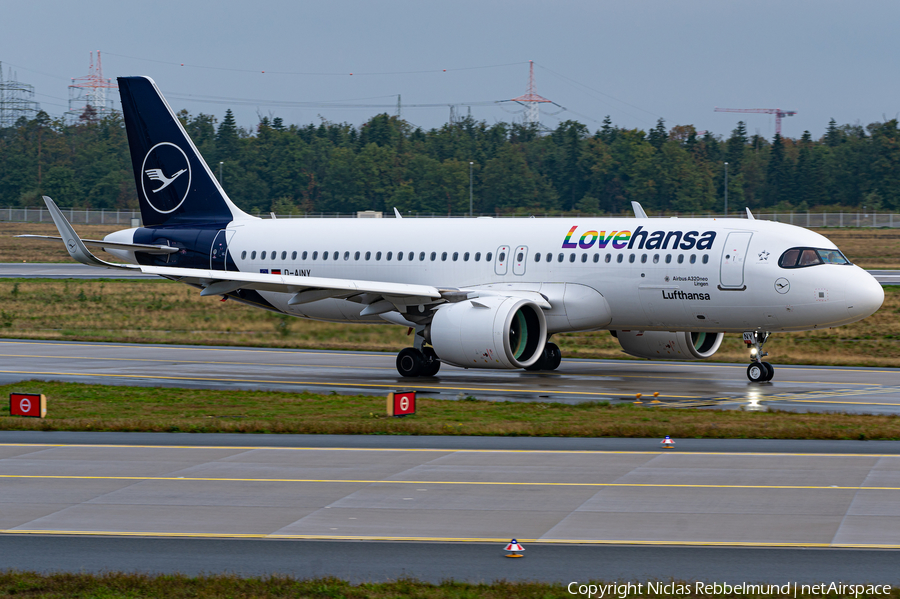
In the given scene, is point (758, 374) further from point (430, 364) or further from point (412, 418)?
point (412, 418)

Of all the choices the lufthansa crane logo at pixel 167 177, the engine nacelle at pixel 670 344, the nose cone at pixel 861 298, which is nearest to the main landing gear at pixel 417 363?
the engine nacelle at pixel 670 344

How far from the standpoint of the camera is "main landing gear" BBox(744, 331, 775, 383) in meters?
28.3

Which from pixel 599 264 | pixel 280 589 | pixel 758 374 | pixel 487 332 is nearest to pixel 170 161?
pixel 487 332

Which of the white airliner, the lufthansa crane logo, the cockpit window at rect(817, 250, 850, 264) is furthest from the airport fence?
the cockpit window at rect(817, 250, 850, 264)

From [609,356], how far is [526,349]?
813 centimetres

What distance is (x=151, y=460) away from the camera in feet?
56.0

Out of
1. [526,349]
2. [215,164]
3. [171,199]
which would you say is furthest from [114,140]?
Answer: [526,349]

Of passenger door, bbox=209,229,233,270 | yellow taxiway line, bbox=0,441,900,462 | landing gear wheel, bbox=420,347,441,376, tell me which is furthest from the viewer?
passenger door, bbox=209,229,233,270

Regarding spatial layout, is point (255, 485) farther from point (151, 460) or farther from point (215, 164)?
point (215, 164)

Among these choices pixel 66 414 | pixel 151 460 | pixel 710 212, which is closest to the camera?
pixel 151 460

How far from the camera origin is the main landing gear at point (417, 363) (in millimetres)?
29828

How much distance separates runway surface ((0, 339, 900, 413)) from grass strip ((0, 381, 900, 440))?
1.75 metres

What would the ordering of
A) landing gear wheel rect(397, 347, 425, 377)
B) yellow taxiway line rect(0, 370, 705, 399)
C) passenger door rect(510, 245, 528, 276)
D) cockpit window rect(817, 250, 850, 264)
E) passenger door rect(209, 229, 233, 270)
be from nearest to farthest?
yellow taxiway line rect(0, 370, 705, 399) → cockpit window rect(817, 250, 850, 264) → landing gear wheel rect(397, 347, 425, 377) → passenger door rect(510, 245, 528, 276) → passenger door rect(209, 229, 233, 270)

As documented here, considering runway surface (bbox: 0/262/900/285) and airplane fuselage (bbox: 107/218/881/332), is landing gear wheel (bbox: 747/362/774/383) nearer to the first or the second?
airplane fuselage (bbox: 107/218/881/332)
